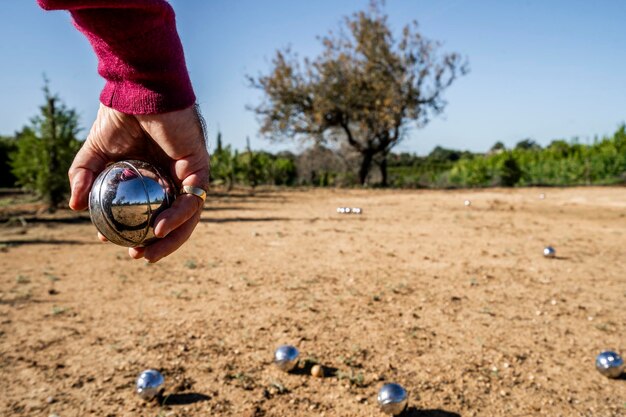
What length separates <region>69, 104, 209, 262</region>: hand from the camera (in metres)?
1.56

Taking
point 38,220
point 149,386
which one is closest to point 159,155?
point 149,386

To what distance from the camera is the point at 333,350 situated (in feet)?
12.2

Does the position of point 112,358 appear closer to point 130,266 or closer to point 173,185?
point 173,185

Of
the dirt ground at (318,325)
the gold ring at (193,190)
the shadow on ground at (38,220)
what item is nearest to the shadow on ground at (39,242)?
the dirt ground at (318,325)

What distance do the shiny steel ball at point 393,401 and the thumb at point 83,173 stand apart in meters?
2.05

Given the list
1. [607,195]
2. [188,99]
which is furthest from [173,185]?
[607,195]

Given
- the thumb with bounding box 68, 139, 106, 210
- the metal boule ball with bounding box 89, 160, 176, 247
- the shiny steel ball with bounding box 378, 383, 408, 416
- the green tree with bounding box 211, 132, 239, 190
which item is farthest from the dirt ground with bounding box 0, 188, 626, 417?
the green tree with bounding box 211, 132, 239, 190

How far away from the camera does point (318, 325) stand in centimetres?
423

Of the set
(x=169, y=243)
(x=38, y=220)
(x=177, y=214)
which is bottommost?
(x=38, y=220)

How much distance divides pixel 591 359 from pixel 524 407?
1.06m

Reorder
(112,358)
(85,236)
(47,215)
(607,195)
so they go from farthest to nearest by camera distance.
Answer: (607,195), (47,215), (85,236), (112,358)

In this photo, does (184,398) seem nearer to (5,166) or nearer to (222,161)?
(222,161)

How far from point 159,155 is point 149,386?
179 centimetres

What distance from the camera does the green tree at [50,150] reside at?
1247 cm
